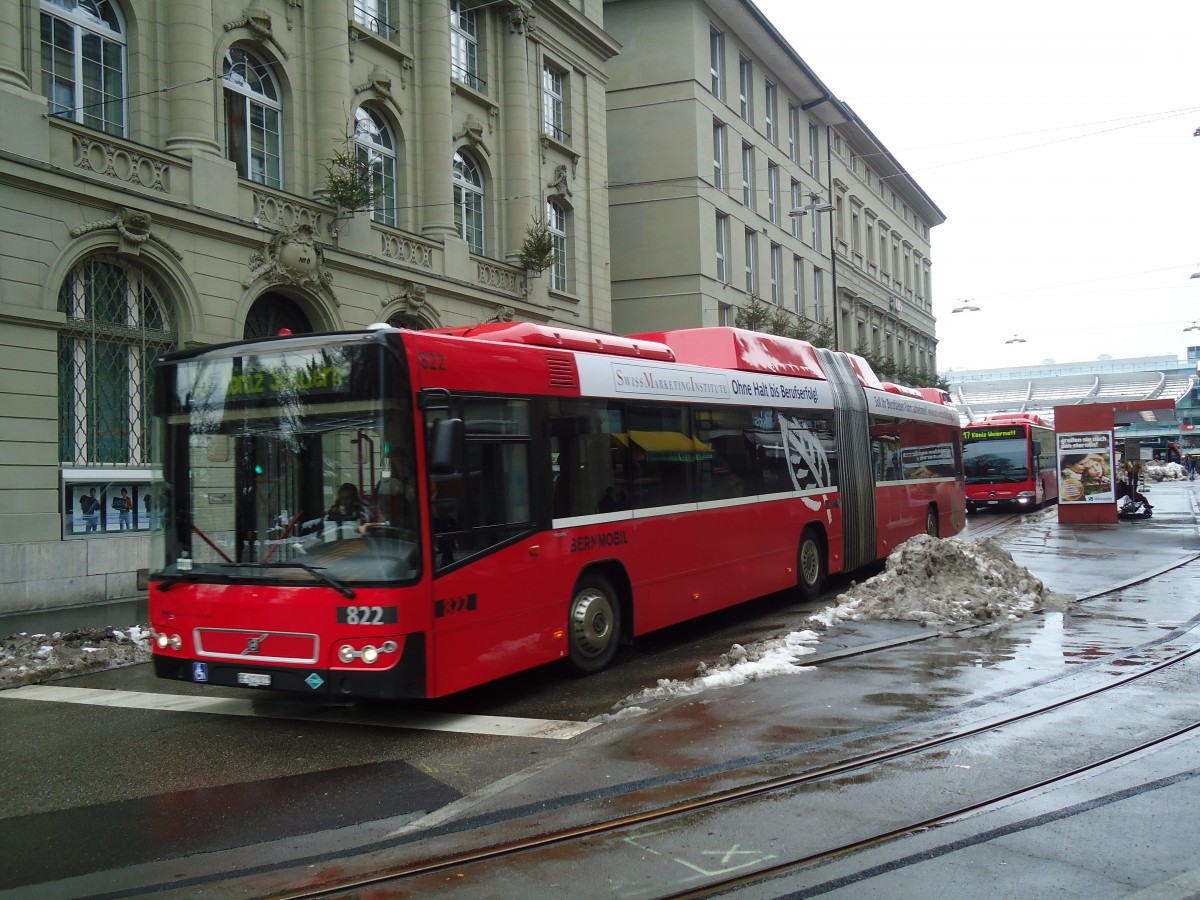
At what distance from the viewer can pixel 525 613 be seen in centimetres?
816

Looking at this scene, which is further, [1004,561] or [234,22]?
[234,22]

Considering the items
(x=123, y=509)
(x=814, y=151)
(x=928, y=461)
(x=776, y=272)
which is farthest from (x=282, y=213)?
(x=814, y=151)

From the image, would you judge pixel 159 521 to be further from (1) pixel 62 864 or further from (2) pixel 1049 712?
(2) pixel 1049 712

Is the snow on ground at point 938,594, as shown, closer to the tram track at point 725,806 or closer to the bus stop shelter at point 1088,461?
the tram track at point 725,806

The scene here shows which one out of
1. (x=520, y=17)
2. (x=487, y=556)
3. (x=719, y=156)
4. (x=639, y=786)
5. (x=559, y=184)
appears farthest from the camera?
(x=719, y=156)

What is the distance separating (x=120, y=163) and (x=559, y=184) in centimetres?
1341

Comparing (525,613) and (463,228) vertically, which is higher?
(463,228)

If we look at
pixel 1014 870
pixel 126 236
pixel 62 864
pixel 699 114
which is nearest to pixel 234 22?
pixel 126 236

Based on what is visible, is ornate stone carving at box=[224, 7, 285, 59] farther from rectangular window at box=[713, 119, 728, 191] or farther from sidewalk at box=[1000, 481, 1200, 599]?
rectangular window at box=[713, 119, 728, 191]

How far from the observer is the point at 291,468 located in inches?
285

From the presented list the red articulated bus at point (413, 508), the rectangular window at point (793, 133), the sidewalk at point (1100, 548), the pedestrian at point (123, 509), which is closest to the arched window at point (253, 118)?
the pedestrian at point (123, 509)

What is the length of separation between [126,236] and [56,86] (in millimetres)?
2265

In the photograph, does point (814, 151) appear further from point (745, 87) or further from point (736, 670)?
A: point (736, 670)

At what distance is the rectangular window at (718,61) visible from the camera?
119 feet
